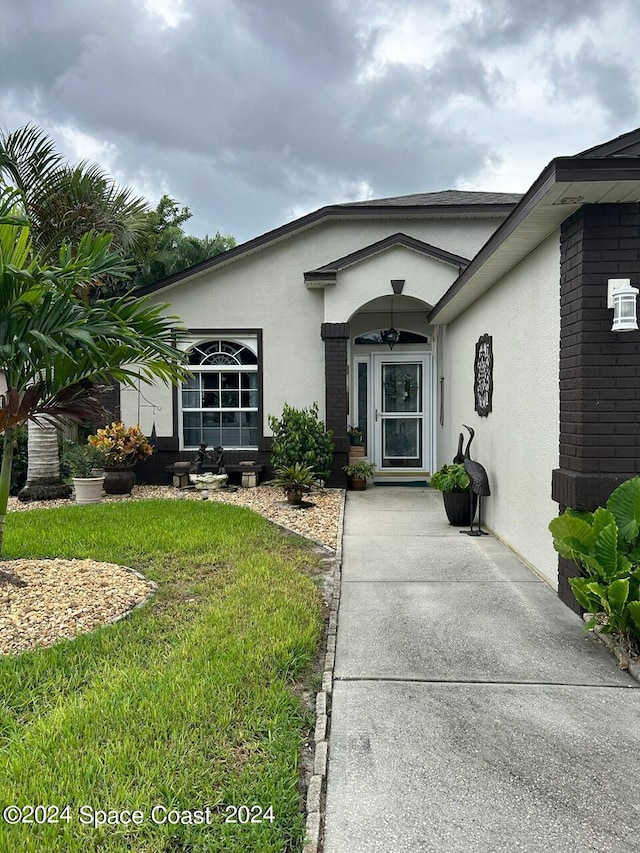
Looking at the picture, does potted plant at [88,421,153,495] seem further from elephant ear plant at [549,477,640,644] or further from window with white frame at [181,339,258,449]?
elephant ear plant at [549,477,640,644]

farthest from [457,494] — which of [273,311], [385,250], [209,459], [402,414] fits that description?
[273,311]

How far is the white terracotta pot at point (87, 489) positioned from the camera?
8.59 m

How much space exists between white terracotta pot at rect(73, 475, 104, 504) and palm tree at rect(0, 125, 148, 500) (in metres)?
0.65

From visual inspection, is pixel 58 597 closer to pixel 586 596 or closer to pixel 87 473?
pixel 586 596

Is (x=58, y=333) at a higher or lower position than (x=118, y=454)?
higher

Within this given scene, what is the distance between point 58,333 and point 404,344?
26.6 ft

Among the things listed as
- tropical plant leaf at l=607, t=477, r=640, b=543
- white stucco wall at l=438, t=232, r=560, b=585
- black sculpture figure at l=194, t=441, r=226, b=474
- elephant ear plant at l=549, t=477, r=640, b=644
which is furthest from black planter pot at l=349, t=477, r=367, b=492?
tropical plant leaf at l=607, t=477, r=640, b=543

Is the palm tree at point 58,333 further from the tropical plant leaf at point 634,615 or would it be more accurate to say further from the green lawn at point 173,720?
the tropical plant leaf at point 634,615

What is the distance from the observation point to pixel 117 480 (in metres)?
9.23

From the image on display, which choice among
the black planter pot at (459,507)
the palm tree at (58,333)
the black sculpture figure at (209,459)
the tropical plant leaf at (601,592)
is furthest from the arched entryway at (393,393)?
the tropical plant leaf at (601,592)

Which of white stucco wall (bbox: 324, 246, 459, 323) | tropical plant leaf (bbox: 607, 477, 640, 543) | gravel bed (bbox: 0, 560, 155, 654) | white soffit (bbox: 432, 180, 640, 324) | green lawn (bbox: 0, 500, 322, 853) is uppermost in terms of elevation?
white stucco wall (bbox: 324, 246, 459, 323)

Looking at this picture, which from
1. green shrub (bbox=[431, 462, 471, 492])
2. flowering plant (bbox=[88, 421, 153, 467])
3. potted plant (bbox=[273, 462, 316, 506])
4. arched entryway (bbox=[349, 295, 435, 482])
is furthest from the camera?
arched entryway (bbox=[349, 295, 435, 482])

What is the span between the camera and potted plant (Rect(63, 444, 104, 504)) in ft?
28.3

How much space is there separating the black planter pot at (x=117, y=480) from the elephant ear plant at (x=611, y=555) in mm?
7284
